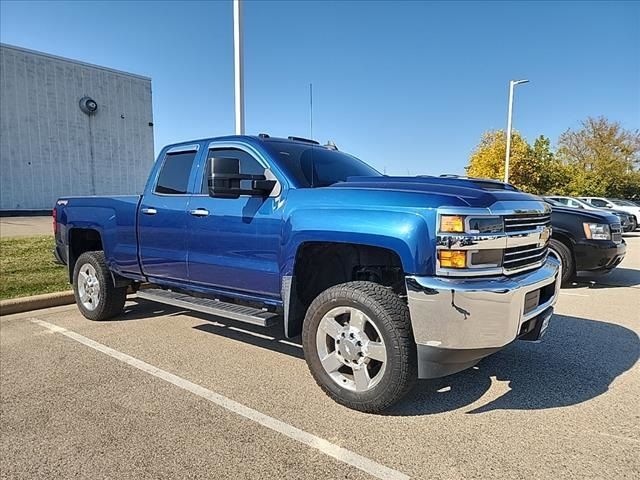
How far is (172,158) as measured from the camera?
5.08 meters

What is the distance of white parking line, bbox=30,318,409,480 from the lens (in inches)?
104

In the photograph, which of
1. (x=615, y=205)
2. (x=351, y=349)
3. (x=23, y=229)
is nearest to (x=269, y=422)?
(x=351, y=349)

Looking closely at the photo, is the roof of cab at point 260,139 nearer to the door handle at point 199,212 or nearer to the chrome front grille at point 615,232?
the door handle at point 199,212

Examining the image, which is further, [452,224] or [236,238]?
[236,238]

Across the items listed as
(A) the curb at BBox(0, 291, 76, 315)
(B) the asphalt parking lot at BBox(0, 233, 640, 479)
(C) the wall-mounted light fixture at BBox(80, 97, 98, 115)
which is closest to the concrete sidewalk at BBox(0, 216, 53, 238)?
(A) the curb at BBox(0, 291, 76, 315)

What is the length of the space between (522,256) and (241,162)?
254 centimetres

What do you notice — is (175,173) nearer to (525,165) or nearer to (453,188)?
(453,188)

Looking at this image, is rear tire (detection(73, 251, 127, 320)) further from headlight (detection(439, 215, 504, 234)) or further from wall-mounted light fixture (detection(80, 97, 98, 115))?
wall-mounted light fixture (detection(80, 97, 98, 115))

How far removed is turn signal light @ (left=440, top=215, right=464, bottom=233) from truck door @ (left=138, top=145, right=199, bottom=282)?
8.40 feet

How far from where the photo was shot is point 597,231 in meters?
7.52

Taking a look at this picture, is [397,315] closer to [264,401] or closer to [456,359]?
[456,359]

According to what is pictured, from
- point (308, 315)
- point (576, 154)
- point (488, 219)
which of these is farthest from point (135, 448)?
point (576, 154)

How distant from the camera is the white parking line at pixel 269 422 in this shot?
2.63m

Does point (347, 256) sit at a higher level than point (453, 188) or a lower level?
lower
